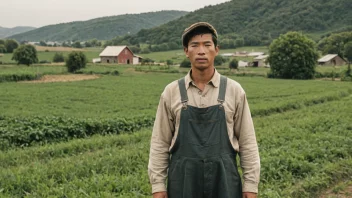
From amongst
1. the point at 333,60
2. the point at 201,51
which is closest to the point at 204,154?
the point at 201,51

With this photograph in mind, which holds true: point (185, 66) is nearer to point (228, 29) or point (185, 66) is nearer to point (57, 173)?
point (57, 173)

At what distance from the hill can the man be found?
A: 105m

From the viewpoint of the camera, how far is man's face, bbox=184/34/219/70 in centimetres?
302

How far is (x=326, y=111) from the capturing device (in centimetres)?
1585

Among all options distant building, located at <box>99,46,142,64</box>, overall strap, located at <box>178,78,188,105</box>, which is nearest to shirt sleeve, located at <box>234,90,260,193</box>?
overall strap, located at <box>178,78,188,105</box>

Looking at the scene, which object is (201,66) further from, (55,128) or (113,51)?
(113,51)

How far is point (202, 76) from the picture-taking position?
3076mm

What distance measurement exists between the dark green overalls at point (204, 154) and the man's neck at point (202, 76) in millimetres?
124

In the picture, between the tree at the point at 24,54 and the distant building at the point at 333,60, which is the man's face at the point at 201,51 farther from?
the distant building at the point at 333,60

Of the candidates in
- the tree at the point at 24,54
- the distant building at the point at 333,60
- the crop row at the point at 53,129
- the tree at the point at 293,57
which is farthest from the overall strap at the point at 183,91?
the distant building at the point at 333,60

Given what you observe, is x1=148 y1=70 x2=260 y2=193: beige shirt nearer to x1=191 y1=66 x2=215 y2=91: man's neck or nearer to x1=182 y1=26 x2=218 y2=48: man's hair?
x1=191 y1=66 x2=215 y2=91: man's neck

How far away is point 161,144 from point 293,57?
49.2m

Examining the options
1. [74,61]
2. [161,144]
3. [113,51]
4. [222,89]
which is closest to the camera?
[222,89]

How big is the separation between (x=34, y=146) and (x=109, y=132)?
118 inches
